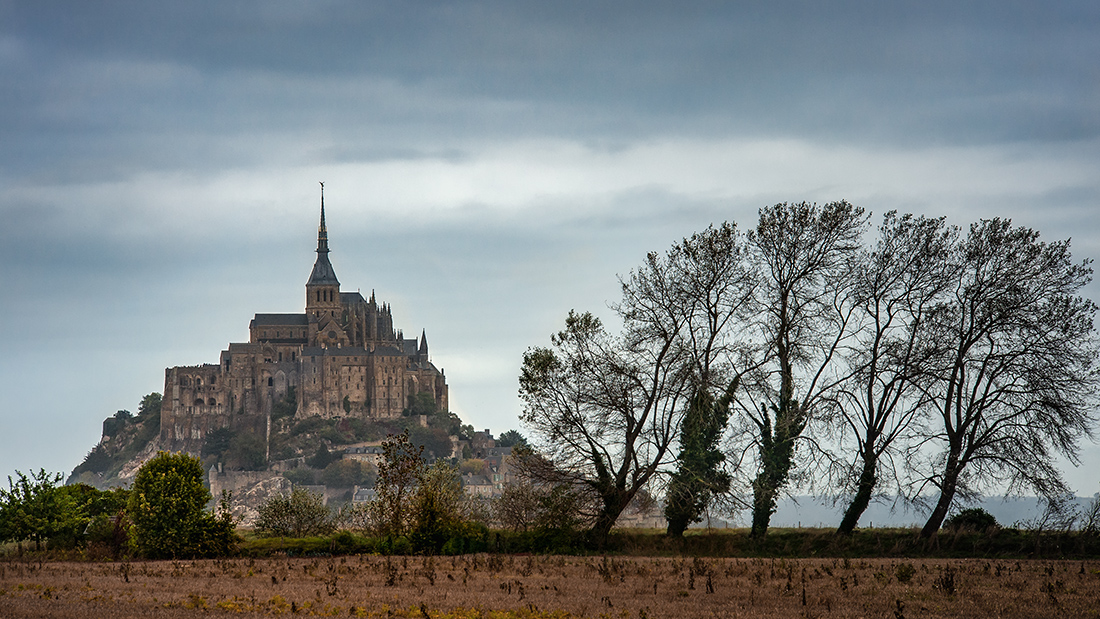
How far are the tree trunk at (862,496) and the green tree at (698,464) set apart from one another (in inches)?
134

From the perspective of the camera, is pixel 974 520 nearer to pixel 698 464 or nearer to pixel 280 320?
pixel 698 464

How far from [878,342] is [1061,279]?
16.8ft

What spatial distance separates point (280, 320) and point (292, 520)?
5899 inches

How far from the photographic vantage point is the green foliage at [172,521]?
30172mm

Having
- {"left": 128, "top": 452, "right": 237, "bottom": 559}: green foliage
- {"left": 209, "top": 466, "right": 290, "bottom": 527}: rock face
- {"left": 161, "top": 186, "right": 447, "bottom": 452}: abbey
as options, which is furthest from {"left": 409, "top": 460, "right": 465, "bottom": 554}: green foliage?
{"left": 161, "top": 186, "right": 447, "bottom": 452}: abbey

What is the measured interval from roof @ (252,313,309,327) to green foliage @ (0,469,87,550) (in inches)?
5961

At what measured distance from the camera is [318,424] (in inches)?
6654

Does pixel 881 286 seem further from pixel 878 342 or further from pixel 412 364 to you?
pixel 412 364

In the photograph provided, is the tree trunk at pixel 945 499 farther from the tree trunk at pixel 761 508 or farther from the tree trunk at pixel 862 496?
the tree trunk at pixel 761 508

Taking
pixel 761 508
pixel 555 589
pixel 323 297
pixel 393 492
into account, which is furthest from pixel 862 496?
pixel 323 297

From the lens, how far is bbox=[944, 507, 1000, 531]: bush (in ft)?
103

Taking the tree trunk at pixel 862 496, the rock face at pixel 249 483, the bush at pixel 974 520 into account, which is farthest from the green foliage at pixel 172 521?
the rock face at pixel 249 483

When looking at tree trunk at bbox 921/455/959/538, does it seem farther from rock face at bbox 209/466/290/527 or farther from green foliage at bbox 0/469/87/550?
rock face at bbox 209/466/290/527

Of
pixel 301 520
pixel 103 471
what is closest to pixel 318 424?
pixel 103 471
